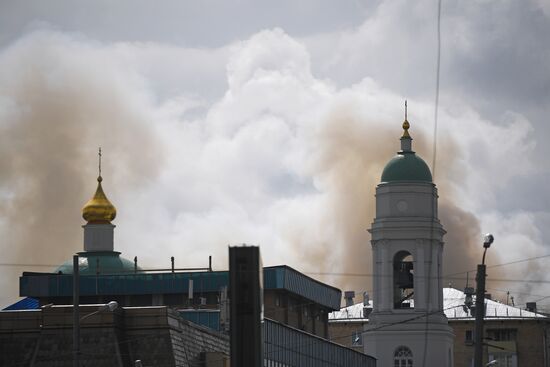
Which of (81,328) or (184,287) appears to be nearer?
(81,328)

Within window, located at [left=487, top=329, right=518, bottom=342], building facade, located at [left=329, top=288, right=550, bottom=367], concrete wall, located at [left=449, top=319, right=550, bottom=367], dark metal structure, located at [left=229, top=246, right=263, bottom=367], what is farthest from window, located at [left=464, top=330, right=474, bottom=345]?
dark metal structure, located at [left=229, top=246, right=263, bottom=367]

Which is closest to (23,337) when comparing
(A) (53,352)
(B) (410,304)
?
(A) (53,352)

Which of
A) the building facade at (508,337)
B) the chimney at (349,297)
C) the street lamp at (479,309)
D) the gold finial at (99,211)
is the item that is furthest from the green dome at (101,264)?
the street lamp at (479,309)

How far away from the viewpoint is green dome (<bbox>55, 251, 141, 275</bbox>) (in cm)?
12812

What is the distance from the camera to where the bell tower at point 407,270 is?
136125 mm

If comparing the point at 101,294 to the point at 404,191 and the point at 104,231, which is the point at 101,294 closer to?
the point at 104,231

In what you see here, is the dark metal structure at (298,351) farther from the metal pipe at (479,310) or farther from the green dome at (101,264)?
the metal pipe at (479,310)

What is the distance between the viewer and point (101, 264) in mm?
129500

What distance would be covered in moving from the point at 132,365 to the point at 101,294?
4798cm

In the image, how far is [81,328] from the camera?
71562 mm

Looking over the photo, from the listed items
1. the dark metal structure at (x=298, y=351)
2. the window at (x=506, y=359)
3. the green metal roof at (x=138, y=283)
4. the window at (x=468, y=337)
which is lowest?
the dark metal structure at (x=298, y=351)

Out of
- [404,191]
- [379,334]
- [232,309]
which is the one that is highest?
[404,191]

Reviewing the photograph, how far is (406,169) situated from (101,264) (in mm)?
25688

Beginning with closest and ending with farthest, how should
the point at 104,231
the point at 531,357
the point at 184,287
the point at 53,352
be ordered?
the point at 53,352 → the point at 184,287 → the point at 104,231 → the point at 531,357
